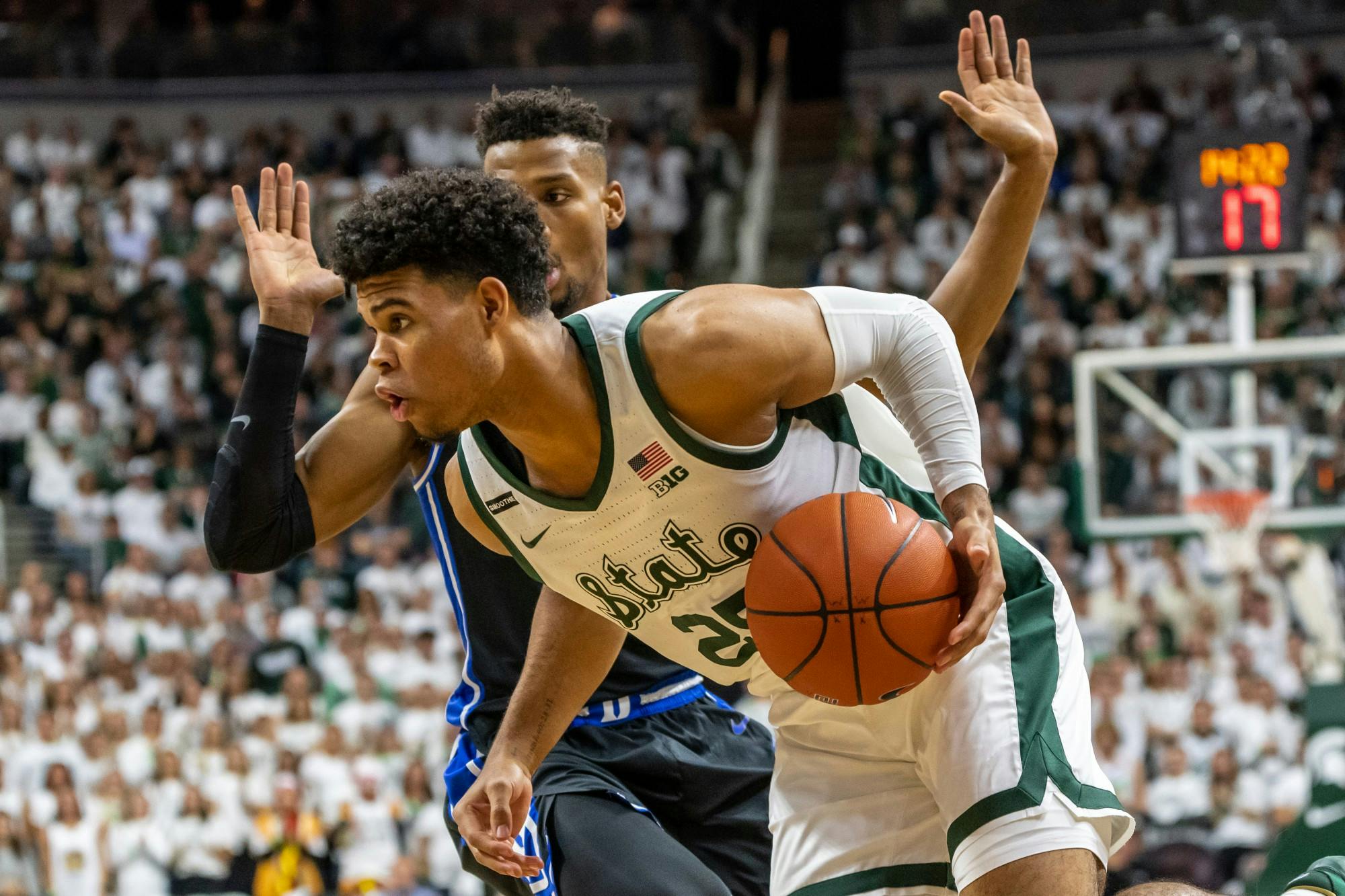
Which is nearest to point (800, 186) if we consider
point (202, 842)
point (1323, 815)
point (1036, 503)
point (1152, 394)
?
point (1036, 503)

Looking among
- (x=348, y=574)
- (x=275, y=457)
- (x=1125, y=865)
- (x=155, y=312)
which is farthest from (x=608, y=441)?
(x=155, y=312)

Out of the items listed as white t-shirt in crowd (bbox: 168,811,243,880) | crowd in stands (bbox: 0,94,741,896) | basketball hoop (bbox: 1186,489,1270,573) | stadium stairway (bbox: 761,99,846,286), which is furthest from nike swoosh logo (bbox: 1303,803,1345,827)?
stadium stairway (bbox: 761,99,846,286)

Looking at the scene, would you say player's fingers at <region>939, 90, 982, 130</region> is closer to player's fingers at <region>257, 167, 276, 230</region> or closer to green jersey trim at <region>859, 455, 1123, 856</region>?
green jersey trim at <region>859, 455, 1123, 856</region>

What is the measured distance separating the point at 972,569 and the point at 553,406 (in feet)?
2.74

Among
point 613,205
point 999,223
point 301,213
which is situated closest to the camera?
point 999,223

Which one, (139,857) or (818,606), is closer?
(818,606)

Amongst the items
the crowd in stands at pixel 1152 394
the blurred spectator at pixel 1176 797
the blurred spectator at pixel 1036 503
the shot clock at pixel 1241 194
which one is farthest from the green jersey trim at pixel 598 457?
the blurred spectator at pixel 1036 503

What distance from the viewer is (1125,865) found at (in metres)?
10.2

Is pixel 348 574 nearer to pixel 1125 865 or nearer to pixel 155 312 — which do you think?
pixel 155 312

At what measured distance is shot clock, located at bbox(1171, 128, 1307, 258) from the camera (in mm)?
11250

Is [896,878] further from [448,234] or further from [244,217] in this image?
[244,217]

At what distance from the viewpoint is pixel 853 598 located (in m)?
3.14

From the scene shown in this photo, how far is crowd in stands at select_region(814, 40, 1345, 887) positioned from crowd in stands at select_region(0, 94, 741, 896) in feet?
8.49

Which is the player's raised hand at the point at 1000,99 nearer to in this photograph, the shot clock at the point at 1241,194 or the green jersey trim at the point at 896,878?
the green jersey trim at the point at 896,878
